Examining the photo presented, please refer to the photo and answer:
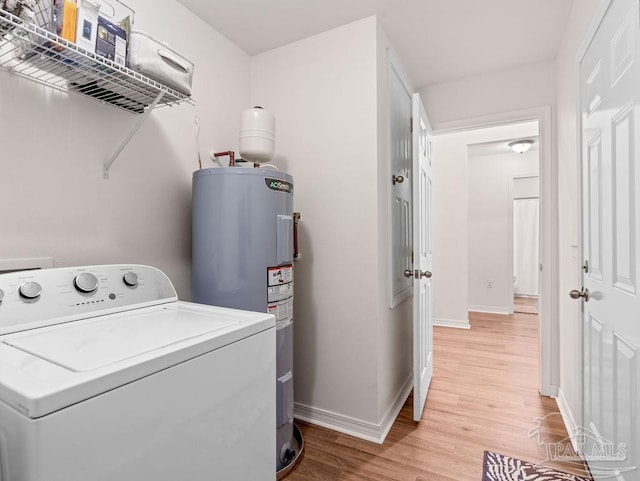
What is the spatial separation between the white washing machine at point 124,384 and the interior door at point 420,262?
4.23 ft

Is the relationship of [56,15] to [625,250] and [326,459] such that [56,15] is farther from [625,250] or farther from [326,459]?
[326,459]

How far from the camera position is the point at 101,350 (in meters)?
0.79

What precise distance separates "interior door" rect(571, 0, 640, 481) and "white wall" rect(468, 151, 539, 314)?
12.2ft

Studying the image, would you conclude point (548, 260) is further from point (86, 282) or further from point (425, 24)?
point (86, 282)

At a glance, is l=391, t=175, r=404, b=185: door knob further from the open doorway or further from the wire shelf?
the open doorway

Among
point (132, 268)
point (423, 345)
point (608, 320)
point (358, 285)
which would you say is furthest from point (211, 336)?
point (423, 345)

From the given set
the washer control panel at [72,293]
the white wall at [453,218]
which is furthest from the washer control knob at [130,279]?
the white wall at [453,218]

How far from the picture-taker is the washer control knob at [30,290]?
1.01m

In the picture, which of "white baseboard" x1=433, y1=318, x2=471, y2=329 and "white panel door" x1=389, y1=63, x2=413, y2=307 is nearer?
"white panel door" x1=389, y1=63, x2=413, y2=307

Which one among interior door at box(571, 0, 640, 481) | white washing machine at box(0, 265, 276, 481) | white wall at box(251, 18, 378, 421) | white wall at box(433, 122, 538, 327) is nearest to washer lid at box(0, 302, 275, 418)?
white washing machine at box(0, 265, 276, 481)

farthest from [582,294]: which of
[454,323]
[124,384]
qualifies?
[454,323]

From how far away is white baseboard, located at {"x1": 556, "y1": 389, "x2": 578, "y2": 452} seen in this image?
75.5 inches

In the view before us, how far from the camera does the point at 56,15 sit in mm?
1064

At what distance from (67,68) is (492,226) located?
5.34 m
